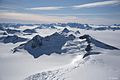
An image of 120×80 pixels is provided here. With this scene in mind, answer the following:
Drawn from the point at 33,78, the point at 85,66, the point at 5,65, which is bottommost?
the point at 5,65

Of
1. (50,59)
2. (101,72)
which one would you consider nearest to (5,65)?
(50,59)

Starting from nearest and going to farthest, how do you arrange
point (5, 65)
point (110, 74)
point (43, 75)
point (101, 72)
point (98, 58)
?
point (110, 74) → point (101, 72) → point (98, 58) → point (43, 75) → point (5, 65)

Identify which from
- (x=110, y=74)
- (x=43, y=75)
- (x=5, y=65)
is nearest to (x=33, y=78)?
(x=43, y=75)

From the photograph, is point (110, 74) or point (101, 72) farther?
point (101, 72)

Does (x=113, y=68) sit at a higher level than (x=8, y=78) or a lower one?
higher

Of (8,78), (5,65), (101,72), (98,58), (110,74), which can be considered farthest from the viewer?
(5,65)

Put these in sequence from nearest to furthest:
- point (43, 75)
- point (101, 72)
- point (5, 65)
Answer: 1. point (101, 72)
2. point (43, 75)
3. point (5, 65)

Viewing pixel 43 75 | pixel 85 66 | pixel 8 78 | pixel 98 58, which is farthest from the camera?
pixel 8 78

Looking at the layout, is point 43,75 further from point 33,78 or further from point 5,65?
point 5,65

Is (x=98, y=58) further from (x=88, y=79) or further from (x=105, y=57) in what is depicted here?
(x=88, y=79)
